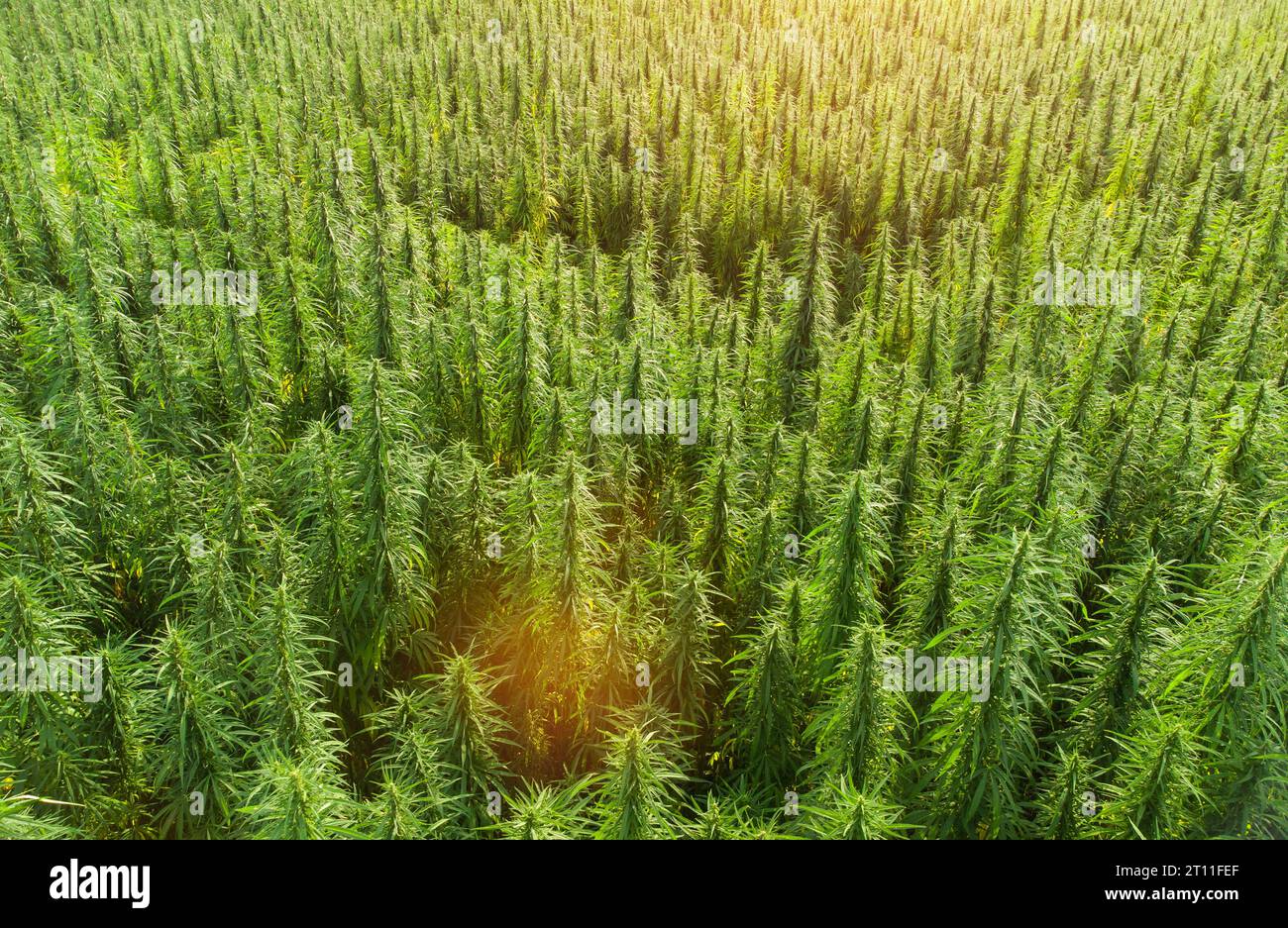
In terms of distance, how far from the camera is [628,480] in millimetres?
7297

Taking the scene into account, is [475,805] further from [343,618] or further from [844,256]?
[844,256]

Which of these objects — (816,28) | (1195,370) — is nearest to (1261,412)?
(1195,370)

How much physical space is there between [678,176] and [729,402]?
7637 millimetres

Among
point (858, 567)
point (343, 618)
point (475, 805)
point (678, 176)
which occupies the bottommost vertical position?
point (475, 805)

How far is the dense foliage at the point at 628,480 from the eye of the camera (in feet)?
15.7

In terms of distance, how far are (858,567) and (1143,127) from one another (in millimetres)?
14742

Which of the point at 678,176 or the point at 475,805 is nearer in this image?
the point at 475,805

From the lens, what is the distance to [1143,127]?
49.2ft

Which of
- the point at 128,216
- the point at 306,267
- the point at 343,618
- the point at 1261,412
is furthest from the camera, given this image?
the point at 128,216

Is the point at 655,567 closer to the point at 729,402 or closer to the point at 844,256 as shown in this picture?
the point at 729,402

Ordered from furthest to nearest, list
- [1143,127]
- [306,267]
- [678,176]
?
[1143,127]
[678,176]
[306,267]

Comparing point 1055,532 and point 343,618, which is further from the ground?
point 1055,532

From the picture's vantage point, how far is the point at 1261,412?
663cm

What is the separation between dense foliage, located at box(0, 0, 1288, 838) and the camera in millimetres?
4777
